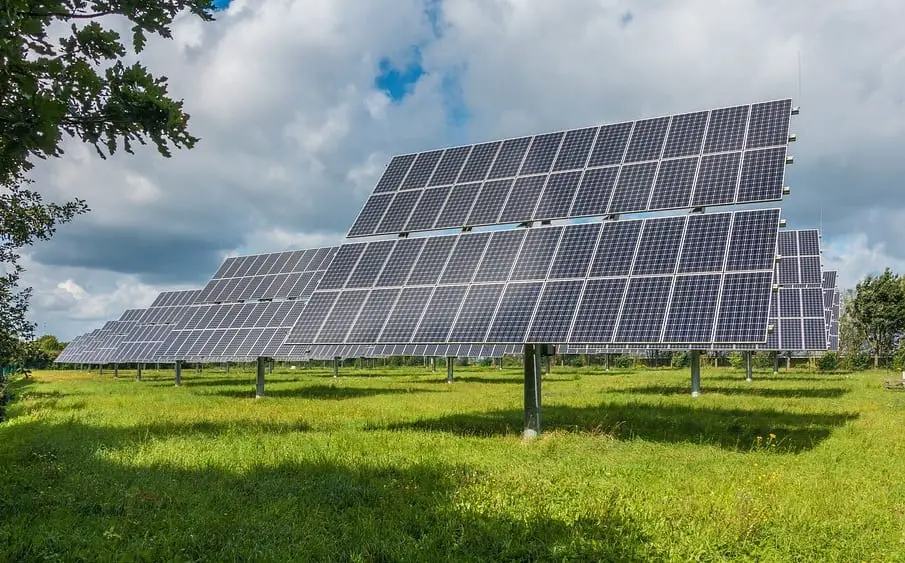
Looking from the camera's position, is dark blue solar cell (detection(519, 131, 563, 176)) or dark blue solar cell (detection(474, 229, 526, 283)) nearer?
dark blue solar cell (detection(474, 229, 526, 283))

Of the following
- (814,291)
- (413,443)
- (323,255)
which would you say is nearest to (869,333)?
(814,291)

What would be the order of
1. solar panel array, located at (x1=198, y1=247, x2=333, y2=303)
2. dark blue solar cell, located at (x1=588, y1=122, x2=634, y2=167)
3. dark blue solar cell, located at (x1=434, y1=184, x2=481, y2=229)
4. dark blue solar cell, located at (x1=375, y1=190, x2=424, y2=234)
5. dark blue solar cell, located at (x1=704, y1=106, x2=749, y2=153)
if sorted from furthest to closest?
solar panel array, located at (x1=198, y1=247, x2=333, y2=303) < dark blue solar cell, located at (x1=375, y1=190, x2=424, y2=234) < dark blue solar cell, located at (x1=434, y1=184, x2=481, y2=229) < dark blue solar cell, located at (x1=588, y1=122, x2=634, y2=167) < dark blue solar cell, located at (x1=704, y1=106, x2=749, y2=153)

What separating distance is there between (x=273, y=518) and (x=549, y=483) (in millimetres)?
4524

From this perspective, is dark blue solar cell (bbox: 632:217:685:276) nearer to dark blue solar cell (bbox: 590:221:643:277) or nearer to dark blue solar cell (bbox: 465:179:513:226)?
dark blue solar cell (bbox: 590:221:643:277)

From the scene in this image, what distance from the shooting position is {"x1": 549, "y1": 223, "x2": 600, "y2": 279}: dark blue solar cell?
16219 millimetres

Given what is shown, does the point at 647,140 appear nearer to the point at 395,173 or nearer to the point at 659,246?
the point at 659,246

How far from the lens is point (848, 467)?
13016 mm

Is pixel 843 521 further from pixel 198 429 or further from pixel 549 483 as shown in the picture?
pixel 198 429

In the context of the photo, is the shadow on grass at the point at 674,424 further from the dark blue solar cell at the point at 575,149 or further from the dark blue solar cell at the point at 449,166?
the dark blue solar cell at the point at 449,166

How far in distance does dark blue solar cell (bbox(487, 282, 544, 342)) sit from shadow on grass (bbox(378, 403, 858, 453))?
314 centimetres

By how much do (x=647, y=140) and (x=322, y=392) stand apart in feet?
65.7

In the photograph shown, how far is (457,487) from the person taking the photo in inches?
442

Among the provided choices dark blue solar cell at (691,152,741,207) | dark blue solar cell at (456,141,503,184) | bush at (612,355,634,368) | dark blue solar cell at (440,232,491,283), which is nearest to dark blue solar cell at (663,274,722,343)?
dark blue solar cell at (691,152,741,207)

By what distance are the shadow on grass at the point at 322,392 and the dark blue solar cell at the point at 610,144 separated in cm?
1520
